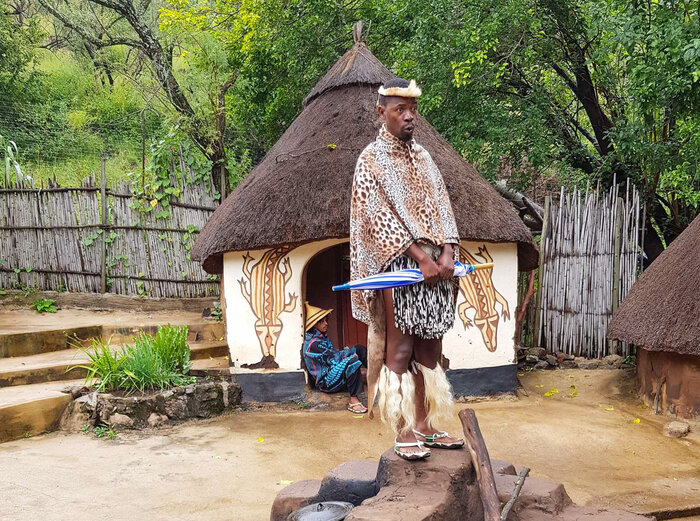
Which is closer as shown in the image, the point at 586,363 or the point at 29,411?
the point at 29,411

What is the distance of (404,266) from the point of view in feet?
10.9

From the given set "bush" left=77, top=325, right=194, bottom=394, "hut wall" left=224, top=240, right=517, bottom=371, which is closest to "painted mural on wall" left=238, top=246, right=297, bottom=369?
"hut wall" left=224, top=240, right=517, bottom=371

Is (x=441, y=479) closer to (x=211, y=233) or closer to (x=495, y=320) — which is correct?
(x=495, y=320)

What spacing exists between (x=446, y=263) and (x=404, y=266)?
20 cm

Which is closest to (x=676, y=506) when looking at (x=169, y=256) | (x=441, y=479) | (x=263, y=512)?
(x=441, y=479)

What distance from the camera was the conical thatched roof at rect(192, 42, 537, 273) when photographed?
659 cm

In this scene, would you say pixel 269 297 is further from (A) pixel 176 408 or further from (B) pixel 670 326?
(B) pixel 670 326

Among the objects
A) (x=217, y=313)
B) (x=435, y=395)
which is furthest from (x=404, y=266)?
(x=217, y=313)

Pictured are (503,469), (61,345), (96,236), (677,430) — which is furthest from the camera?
(96,236)

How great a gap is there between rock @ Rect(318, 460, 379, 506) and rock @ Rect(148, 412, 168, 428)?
9.78 feet

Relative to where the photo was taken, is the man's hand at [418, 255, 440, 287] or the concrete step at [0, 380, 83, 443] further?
the concrete step at [0, 380, 83, 443]

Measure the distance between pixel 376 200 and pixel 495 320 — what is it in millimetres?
4134

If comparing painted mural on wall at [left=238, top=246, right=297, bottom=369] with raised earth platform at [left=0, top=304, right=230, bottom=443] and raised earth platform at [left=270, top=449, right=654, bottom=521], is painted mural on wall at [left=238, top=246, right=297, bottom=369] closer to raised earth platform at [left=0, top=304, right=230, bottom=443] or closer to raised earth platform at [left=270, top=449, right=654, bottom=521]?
raised earth platform at [left=0, top=304, right=230, bottom=443]

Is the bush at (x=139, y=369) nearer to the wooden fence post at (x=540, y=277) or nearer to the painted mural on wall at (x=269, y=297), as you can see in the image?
the painted mural on wall at (x=269, y=297)
